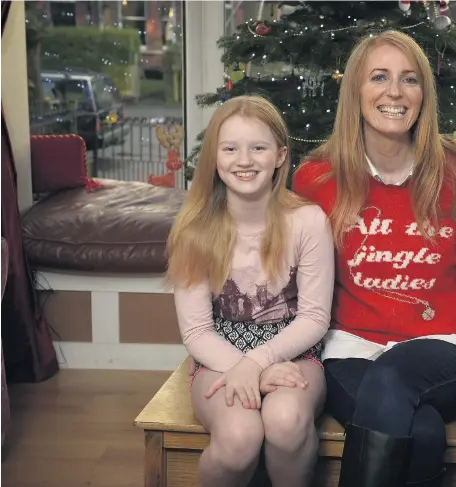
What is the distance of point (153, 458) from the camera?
1.76 m

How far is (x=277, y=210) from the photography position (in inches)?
71.8

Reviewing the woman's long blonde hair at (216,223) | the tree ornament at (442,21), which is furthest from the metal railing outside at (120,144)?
the woman's long blonde hair at (216,223)

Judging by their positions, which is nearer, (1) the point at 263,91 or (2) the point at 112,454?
(2) the point at 112,454

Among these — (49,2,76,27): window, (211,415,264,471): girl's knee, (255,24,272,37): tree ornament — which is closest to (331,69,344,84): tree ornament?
(255,24,272,37): tree ornament

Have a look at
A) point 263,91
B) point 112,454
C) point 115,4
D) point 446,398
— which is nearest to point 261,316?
point 446,398

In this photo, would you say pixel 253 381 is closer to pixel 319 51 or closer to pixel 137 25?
pixel 319 51

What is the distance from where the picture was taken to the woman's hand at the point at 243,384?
1.64m

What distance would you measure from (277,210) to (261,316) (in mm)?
232

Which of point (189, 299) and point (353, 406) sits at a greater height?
point (189, 299)

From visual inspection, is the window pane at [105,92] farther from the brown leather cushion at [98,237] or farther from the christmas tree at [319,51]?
the christmas tree at [319,51]

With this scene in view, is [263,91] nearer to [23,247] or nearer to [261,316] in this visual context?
[23,247]

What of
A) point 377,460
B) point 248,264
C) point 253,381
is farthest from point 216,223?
point 377,460

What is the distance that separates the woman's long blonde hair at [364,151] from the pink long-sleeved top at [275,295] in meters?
0.08

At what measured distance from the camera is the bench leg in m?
1.76
